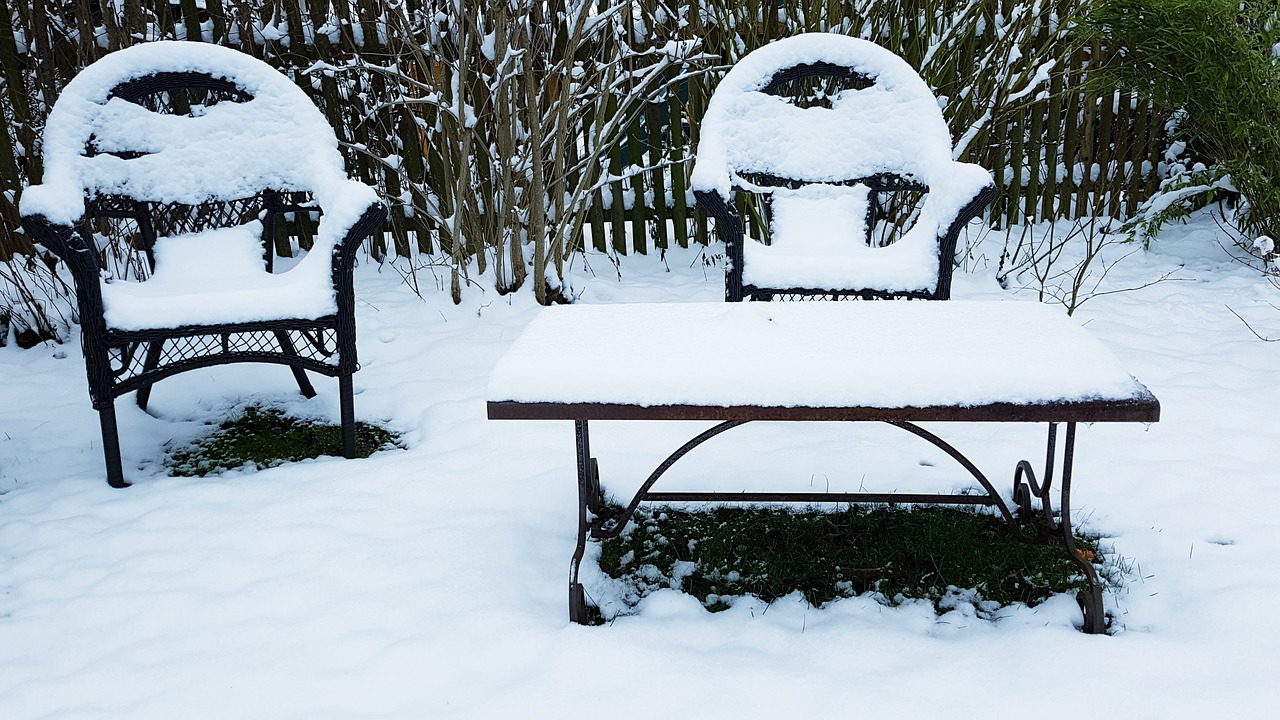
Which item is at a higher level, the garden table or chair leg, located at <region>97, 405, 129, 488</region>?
the garden table

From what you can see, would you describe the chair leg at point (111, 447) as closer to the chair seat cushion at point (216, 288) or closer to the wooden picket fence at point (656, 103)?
the chair seat cushion at point (216, 288)

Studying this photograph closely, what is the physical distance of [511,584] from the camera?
6.14 feet

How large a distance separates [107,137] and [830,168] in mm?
2216

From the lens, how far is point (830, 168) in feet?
9.74

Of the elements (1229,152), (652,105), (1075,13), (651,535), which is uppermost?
(1075,13)

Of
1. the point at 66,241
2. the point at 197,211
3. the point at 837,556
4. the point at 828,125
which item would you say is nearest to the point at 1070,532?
the point at 837,556

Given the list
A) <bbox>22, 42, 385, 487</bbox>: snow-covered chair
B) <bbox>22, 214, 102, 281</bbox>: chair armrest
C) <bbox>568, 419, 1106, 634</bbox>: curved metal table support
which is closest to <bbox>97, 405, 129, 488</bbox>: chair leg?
<bbox>22, 42, 385, 487</bbox>: snow-covered chair

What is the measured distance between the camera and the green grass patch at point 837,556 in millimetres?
1847

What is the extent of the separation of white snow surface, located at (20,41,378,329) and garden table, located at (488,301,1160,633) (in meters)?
0.97

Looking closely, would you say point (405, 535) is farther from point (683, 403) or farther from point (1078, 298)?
point (1078, 298)

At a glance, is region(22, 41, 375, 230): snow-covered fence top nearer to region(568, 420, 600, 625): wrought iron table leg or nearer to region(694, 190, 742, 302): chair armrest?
region(694, 190, 742, 302): chair armrest

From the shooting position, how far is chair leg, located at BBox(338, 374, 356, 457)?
8.29 ft

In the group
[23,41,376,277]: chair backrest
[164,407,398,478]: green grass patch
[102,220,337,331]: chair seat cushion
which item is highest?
[23,41,376,277]: chair backrest

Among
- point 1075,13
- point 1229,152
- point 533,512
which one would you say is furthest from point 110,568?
point 1229,152
